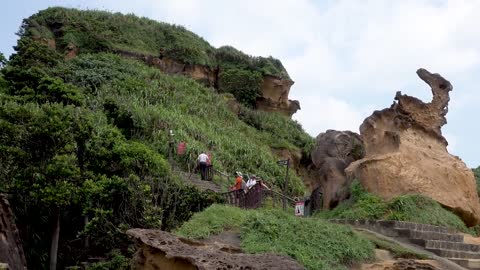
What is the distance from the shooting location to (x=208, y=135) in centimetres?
3369

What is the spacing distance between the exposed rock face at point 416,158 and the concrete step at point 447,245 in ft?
6.31

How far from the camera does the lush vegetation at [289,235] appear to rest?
38.7 ft

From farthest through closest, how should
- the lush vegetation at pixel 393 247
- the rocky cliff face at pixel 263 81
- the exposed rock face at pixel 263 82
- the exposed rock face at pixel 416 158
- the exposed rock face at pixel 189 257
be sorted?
the exposed rock face at pixel 263 82 → the rocky cliff face at pixel 263 81 → the exposed rock face at pixel 416 158 → the lush vegetation at pixel 393 247 → the exposed rock face at pixel 189 257

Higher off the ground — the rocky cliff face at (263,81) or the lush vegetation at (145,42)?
the lush vegetation at (145,42)

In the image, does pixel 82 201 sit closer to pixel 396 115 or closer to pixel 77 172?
pixel 77 172

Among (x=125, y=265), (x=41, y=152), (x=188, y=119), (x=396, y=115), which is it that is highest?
(x=188, y=119)

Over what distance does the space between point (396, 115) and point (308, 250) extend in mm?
6637

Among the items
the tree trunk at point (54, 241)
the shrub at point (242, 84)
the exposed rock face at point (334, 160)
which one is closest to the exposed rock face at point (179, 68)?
the shrub at point (242, 84)

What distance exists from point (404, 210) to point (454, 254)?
1889 mm

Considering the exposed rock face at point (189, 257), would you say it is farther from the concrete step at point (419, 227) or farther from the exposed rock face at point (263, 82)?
the exposed rock face at point (263, 82)

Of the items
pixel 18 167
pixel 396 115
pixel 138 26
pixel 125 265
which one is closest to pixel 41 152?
pixel 18 167

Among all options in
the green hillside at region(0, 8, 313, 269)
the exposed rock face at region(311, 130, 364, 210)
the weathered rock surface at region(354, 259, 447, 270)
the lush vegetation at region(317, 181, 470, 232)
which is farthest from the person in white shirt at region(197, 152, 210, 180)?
the weathered rock surface at region(354, 259, 447, 270)

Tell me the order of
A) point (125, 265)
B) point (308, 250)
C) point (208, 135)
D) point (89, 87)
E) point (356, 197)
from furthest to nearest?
point (89, 87) → point (208, 135) → point (356, 197) → point (125, 265) → point (308, 250)

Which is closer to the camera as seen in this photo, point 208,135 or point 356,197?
point 356,197
